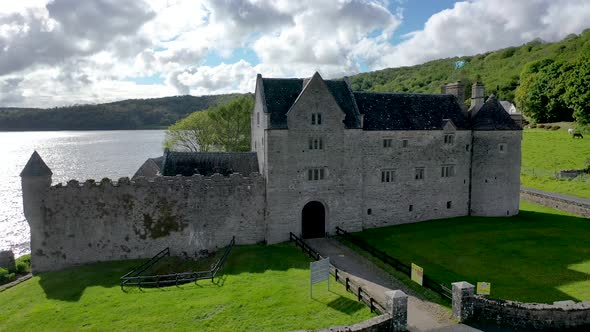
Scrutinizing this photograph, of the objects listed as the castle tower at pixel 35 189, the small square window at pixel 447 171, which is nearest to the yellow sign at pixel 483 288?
the small square window at pixel 447 171

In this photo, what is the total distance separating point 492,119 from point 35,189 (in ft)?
126

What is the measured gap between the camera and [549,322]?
18797 millimetres

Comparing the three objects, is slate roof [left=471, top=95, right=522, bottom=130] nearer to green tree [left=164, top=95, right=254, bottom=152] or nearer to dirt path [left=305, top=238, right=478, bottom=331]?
dirt path [left=305, top=238, right=478, bottom=331]

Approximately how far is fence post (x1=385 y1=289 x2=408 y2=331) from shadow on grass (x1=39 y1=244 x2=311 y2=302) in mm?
8993

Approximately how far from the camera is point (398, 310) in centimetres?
1822

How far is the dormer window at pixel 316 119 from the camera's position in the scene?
105 ft

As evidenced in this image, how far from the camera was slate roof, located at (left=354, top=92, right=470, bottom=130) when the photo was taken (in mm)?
35438

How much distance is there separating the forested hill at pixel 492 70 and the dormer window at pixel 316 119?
98.8 metres

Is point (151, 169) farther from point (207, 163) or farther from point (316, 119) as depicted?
point (316, 119)

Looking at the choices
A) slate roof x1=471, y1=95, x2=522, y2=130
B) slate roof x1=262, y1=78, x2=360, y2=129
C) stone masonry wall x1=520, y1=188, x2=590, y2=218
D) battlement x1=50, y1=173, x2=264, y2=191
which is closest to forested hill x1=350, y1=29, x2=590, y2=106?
stone masonry wall x1=520, y1=188, x2=590, y2=218

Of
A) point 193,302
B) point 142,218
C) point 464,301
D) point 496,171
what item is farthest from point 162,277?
point 496,171

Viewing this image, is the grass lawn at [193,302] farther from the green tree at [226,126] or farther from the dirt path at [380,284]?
the green tree at [226,126]

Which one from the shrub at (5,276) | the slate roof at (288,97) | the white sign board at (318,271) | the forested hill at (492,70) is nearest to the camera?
the white sign board at (318,271)

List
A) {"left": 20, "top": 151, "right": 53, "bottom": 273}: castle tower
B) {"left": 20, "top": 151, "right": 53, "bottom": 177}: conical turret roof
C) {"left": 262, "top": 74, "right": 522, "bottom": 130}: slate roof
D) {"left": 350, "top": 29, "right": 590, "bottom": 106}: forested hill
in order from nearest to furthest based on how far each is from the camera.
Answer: {"left": 20, "top": 151, "right": 53, "bottom": 177}: conical turret roof → {"left": 20, "top": 151, "right": 53, "bottom": 273}: castle tower → {"left": 262, "top": 74, "right": 522, "bottom": 130}: slate roof → {"left": 350, "top": 29, "right": 590, "bottom": 106}: forested hill
